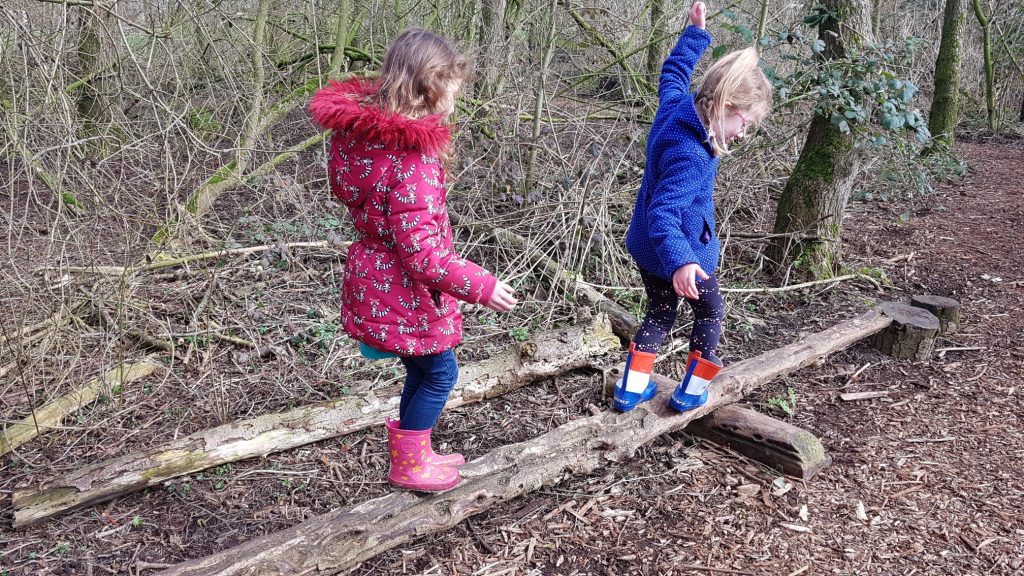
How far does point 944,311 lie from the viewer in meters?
4.40

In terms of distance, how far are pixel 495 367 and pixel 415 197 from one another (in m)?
1.74

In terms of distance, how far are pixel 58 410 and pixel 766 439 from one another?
3.30 meters

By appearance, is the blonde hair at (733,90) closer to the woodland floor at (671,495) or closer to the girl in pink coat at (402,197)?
the girl in pink coat at (402,197)

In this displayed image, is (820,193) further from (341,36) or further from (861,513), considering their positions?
(341,36)

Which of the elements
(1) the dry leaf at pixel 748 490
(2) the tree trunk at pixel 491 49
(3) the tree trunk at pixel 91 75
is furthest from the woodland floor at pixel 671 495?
(2) the tree trunk at pixel 491 49

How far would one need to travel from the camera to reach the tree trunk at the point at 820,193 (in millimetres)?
4656

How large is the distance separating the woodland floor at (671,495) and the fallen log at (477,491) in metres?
0.18

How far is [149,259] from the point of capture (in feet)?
12.0

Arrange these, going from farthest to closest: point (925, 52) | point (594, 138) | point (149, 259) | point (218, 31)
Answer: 1. point (925, 52)
2. point (594, 138)
3. point (218, 31)
4. point (149, 259)

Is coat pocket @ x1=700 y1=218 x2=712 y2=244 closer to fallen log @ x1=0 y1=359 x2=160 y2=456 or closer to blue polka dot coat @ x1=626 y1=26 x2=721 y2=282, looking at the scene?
blue polka dot coat @ x1=626 y1=26 x2=721 y2=282

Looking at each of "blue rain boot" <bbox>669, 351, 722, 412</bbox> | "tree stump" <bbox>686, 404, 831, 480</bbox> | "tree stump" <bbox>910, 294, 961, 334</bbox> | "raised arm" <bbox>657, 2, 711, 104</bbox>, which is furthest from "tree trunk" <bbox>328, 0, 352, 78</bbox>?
"tree stump" <bbox>910, 294, 961, 334</bbox>

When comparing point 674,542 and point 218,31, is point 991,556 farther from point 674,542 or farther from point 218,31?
point 218,31

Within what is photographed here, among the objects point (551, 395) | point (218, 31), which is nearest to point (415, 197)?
point (551, 395)

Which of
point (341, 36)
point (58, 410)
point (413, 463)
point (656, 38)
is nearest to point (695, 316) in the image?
point (413, 463)
